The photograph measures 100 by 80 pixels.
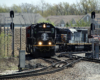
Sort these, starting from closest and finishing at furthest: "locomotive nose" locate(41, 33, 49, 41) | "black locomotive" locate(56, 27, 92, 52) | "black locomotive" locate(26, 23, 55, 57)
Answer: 1. "black locomotive" locate(26, 23, 55, 57)
2. "locomotive nose" locate(41, 33, 49, 41)
3. "black locomotive" locate(56, 27, 92, 52)

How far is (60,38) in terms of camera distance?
85.9 ft

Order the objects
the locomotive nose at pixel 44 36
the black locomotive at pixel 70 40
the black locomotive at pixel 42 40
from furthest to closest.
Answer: the black locomotive at pixel 70 40 < the locomotive nose at pixel 44 36 < the black locomotive at pixel 42 40

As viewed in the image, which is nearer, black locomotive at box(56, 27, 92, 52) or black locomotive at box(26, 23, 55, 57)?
black locomotive at box(26, 23, 55, 57)

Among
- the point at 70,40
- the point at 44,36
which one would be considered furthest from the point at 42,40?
the point at 70,40

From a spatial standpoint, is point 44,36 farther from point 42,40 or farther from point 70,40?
point 70,40

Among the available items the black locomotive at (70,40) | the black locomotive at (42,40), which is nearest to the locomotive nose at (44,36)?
the black locomotive at (42,40)

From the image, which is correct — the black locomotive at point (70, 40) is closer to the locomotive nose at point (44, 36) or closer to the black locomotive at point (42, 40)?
the black locomotive at point (42, 40)

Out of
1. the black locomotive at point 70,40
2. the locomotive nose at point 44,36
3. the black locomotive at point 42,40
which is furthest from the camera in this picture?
the black locomotive at point 70,40

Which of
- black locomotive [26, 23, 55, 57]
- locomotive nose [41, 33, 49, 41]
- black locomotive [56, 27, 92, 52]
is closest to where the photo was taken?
black locomotive [26, 23, 55, 57]

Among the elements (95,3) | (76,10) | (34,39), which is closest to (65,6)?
(76,10)

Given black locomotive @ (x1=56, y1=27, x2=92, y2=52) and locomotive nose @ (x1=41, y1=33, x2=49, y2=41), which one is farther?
black locomotive @ (x1=56, y1=27, x2=92, y2=52)

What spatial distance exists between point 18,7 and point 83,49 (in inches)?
2807

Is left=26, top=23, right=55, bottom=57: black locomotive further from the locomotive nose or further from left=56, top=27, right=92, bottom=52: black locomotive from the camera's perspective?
left=56, top=27, right=92, bottom=52: black locomotive

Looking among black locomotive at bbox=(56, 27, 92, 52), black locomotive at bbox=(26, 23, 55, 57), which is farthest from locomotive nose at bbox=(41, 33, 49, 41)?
black locomotive at bbox=(56, 27, 92, 52)
